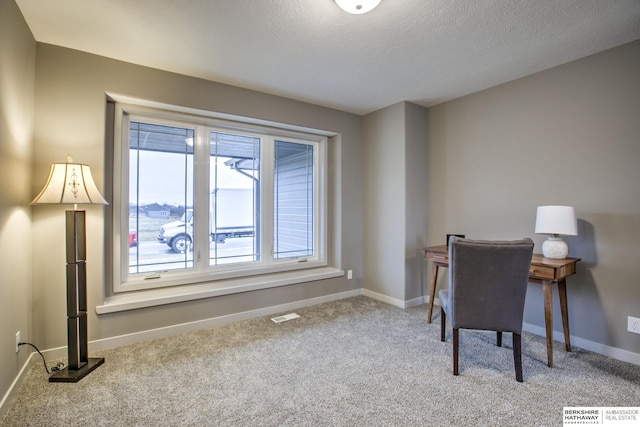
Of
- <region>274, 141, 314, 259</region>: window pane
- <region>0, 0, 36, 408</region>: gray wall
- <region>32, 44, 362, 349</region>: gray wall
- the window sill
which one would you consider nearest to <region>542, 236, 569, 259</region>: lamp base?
the window sill

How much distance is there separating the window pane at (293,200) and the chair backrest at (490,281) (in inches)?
81.4

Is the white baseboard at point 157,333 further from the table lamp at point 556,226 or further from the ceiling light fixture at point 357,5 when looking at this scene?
the ceiling light fixture at point 357,5

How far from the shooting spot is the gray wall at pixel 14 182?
1.69 m

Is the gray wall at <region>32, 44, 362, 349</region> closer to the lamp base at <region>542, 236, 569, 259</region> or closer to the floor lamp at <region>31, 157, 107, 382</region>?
the floor lamp at <region>31, 157, 107, 382</region>

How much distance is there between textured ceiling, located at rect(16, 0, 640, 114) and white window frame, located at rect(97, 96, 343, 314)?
43cm

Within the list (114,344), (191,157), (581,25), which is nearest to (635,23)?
(581,25)

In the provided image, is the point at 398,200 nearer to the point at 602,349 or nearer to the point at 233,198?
the point at 233,198

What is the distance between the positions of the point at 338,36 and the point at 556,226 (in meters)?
2.16

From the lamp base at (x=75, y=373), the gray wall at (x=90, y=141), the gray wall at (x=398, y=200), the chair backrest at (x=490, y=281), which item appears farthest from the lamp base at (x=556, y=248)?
the lamp base at (x=75, y=373)

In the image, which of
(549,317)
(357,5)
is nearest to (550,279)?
(549,317)

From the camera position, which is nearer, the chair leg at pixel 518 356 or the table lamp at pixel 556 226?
the chair leg at pixel 518 356

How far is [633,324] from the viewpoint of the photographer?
2.20m

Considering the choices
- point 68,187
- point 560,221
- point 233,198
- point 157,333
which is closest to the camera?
point 68,187

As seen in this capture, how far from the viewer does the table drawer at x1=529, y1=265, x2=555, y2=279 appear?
2.16 m
